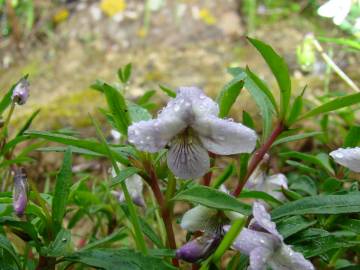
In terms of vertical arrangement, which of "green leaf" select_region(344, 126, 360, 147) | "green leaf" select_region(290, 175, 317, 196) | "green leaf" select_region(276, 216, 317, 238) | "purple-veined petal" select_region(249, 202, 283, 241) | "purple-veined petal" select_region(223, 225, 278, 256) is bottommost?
"green leaf" select_region(290, 175, 317, 196)

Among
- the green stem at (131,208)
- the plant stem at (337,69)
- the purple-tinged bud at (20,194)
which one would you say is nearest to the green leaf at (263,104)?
the green stem at (131,208)

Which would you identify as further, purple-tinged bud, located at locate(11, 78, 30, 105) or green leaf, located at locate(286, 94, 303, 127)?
purple-tinged bud, located at locate(11, 78, 30, 105)

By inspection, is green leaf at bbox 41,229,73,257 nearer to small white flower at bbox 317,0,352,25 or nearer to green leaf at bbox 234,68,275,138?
green leaf at bbox 234,68,275,138

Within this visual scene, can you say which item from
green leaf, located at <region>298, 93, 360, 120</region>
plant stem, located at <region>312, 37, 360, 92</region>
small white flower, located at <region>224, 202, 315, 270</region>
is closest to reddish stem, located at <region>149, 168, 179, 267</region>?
small white flower, located at <region>224, 202, 315, 270</region>

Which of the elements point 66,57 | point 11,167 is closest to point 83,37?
point 66,57

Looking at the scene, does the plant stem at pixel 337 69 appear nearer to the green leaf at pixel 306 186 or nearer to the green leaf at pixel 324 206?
the green leaf at pixel 306 186

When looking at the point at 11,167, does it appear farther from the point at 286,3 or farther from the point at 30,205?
the point at 286,3

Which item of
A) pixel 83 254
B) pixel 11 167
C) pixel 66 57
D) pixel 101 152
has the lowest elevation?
pixel 66 57
